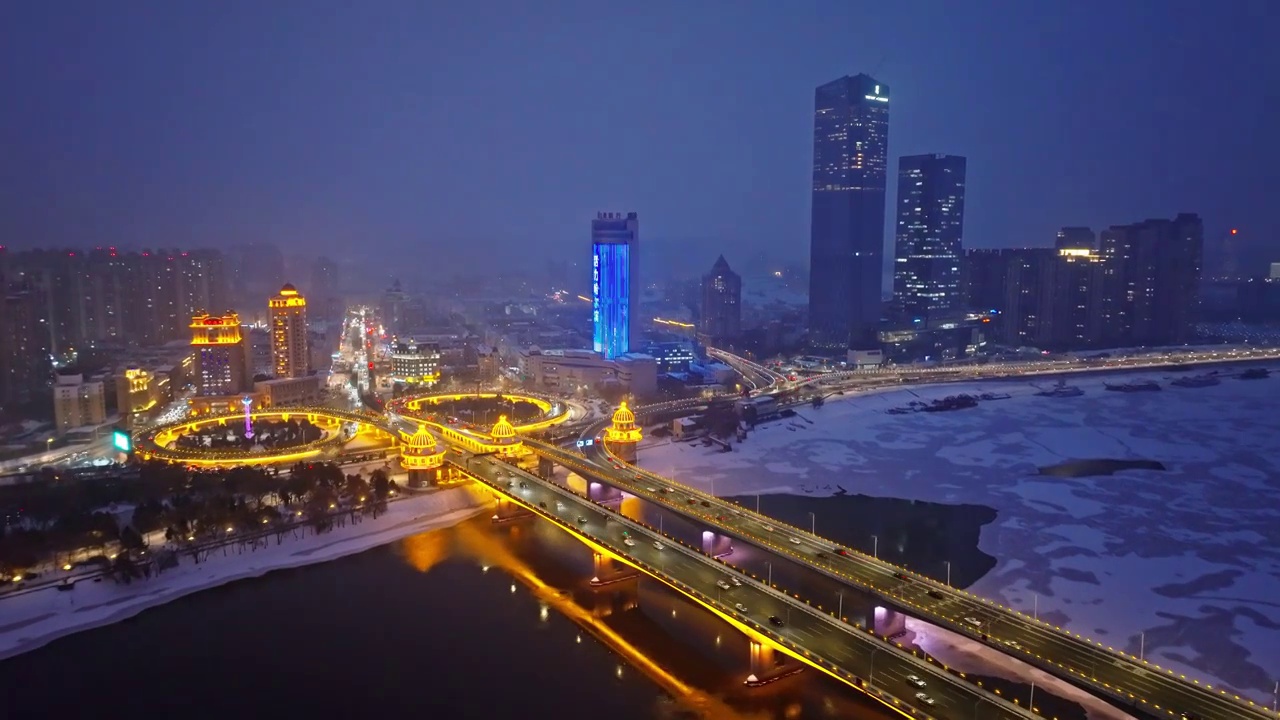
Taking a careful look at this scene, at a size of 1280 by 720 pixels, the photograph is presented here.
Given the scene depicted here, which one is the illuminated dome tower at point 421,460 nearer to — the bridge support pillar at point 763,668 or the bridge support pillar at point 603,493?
the bridge support pillar at point 603,493

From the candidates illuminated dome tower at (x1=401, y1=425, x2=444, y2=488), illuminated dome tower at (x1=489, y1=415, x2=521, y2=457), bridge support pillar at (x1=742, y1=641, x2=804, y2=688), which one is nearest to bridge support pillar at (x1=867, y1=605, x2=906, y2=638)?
bridge support pillar at (x1=742, y1=641, x2=804, y2=688)

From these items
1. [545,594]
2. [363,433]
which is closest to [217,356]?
[363,433]

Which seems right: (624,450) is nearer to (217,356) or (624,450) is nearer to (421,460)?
(421,460)

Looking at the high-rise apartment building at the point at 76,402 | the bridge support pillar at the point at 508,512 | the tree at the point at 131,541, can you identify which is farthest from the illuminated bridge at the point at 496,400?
the tree at the point at 131,541

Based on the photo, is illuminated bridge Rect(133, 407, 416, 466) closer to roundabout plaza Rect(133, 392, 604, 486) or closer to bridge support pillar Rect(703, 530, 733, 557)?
roundabout plaza Rect(133, 392, 604, 486)

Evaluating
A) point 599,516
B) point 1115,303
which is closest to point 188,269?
point 599,516

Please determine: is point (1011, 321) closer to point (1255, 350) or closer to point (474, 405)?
point (1255, 350)
